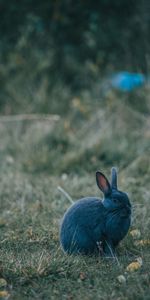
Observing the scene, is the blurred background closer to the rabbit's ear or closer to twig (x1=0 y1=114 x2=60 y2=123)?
twig (x1=0 y1=114 x2=60 y2=123)

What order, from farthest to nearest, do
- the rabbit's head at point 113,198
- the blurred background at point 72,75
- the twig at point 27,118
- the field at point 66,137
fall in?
1. the twig at point 27,118
2. the blurred background at point 72,75
3. the rabbit's head at point 113,198
4. the field at point 66,137

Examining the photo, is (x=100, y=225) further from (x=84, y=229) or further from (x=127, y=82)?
(x=127, y=82)

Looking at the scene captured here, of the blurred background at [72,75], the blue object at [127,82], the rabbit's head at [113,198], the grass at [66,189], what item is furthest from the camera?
the blue object at [127,82]

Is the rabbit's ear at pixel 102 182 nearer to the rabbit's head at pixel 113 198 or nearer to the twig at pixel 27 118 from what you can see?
the rabbit's head at pixel 113 198

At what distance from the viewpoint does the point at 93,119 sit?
905cm

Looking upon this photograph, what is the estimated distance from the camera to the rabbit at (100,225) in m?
4.51

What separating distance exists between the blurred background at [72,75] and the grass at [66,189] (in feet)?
0.09

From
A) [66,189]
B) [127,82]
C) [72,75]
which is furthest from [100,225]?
[72,75]

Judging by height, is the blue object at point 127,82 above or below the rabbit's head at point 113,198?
above

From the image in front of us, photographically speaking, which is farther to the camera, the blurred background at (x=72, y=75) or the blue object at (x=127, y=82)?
the blue object at (x=127, y=82)

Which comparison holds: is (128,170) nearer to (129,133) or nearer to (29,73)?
(129,133)

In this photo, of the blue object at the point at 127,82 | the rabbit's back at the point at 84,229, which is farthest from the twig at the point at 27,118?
the rabbit's back at the point at 84,229

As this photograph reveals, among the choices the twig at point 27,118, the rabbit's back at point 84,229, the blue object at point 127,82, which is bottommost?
the rabbit's back at point 84,229

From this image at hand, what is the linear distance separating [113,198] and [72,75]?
782 cm
